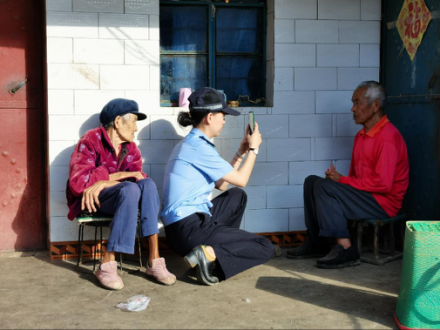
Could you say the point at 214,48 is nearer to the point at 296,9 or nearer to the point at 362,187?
the point at 296,9

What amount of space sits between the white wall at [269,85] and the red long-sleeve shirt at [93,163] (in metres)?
0.41

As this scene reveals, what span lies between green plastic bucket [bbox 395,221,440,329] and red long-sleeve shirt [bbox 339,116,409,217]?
1.46 meters

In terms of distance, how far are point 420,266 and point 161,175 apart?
2.58 m

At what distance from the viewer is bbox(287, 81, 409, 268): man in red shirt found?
16.5ft

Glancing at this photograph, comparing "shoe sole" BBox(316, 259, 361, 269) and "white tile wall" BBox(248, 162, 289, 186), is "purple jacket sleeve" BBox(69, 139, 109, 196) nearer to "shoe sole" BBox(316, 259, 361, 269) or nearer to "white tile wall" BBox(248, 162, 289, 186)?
"white tile wall" BBox(248, 162, 289, 186)

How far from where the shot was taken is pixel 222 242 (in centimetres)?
456

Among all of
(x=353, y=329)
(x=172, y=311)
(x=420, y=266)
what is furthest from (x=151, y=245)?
(x=420, y=266)

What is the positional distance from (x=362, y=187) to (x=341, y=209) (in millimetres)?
258

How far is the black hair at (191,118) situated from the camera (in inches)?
183

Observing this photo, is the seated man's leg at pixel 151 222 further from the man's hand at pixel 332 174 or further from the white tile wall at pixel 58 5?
the white tile wall at pixel 58 5

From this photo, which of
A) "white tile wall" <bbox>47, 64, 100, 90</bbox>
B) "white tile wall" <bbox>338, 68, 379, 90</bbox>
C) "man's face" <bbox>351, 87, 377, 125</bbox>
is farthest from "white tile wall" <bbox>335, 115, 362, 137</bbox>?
"white tile wall" <bbox>47, 64, 100, 90</bbox>

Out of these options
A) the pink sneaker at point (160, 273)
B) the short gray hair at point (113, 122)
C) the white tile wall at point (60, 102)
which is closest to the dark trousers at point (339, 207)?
the pink sneaker at point (160, 273)

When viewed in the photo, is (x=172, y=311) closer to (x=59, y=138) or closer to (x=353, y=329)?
(x=353, y=329)

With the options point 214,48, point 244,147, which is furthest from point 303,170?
point 214,48
